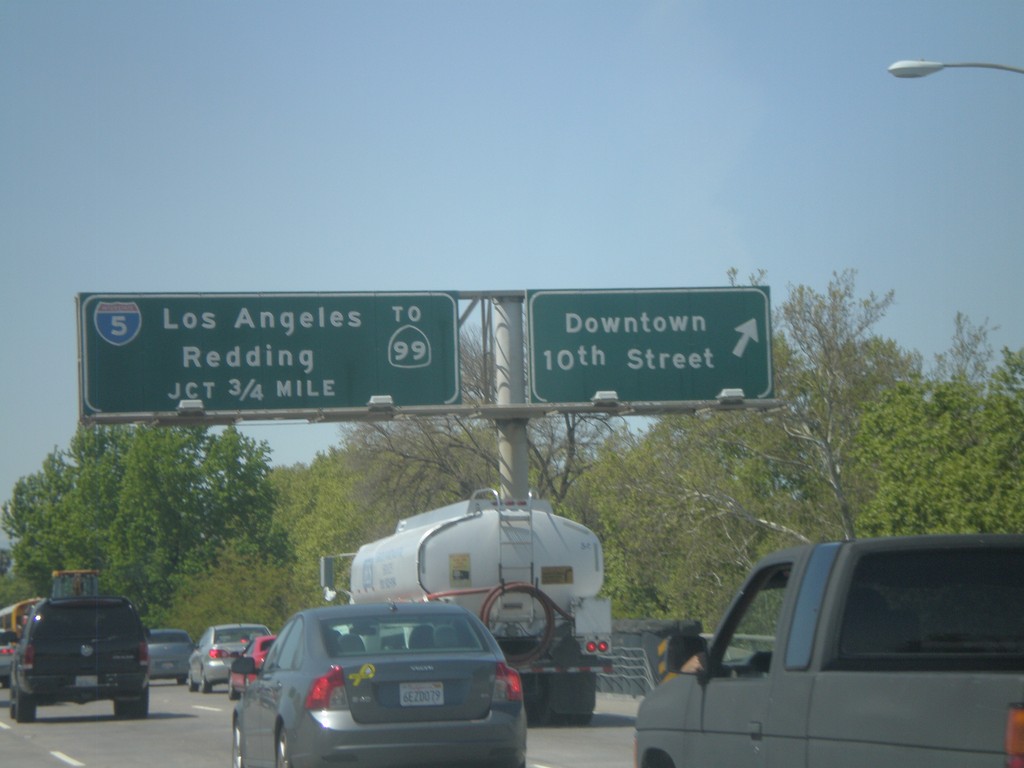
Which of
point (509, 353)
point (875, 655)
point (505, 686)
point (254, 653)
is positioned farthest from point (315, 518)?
point (875, 655)

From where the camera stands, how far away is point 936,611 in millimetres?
6242

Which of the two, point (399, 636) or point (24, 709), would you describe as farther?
point (24, 709)

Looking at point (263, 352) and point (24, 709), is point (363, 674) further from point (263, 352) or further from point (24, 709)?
point (24, 709)

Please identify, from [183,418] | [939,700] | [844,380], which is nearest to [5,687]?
[183,418]

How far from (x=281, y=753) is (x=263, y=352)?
590 inches

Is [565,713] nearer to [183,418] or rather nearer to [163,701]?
[183,418]

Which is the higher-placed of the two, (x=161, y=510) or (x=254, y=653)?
(x=161, y=510)

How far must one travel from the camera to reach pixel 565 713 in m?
21.1

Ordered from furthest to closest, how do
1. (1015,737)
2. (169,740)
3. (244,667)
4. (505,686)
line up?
(169,740)
(244,667)
(505,686)
(1015,737)

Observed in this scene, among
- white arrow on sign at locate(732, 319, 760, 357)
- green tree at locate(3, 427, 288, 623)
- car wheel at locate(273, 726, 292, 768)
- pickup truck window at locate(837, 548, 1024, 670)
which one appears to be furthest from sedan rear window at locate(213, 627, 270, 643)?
green tree at locate(3, 427, 288, 623)

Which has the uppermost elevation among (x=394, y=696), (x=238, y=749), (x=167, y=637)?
(x=394, y=696)

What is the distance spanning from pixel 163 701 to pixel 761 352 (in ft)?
50.4

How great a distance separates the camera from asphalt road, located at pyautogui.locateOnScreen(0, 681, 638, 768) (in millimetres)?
16531

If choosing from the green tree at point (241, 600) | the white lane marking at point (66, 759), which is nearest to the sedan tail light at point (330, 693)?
the white lane marking at point (66, 759)
